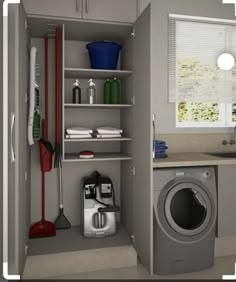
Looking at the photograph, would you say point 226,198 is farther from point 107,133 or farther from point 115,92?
point 115,92

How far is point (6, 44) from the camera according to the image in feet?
5.73

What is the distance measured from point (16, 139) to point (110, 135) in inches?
41.3

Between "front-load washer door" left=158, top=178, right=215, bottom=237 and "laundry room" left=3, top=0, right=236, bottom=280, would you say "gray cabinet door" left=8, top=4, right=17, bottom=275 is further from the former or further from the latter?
"front-load washer door" left=158, top=178, right=215, bottom=237

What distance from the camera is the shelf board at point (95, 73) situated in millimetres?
2547

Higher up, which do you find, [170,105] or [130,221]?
[170,105]

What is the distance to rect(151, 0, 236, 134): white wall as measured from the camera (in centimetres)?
299

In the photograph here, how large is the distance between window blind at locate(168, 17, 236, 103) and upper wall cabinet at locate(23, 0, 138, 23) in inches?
29.5

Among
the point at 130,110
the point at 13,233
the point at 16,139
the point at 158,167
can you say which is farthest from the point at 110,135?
the point at 13,233

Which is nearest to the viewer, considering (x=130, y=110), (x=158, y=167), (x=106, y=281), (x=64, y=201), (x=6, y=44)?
(x=6, y=44)

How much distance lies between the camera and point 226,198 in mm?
2426

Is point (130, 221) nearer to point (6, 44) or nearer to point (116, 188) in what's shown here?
point (116, 188)

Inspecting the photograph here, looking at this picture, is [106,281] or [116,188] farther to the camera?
[116,188]

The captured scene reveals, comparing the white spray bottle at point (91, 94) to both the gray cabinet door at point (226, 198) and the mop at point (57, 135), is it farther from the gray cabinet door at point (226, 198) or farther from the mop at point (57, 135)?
the gray cabinet door at point (226, 198)

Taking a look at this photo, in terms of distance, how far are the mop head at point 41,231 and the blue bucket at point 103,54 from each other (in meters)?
1.61
